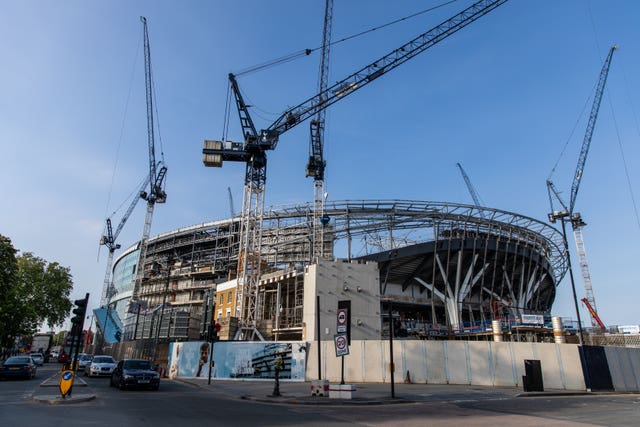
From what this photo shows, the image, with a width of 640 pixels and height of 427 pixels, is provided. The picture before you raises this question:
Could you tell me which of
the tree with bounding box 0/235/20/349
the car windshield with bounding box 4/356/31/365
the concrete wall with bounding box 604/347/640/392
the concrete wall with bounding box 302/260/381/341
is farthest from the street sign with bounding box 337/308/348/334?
the tree with bounding box 0/235/20/349

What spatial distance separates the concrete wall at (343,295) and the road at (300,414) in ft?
72.0

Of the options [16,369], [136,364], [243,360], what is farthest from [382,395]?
[16,369]

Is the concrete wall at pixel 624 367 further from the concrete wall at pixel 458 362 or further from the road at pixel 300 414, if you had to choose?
the road at pixel 300 414

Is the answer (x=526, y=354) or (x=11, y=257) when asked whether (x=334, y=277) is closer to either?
(x=526, y=354)

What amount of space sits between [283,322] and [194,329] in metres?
10.3

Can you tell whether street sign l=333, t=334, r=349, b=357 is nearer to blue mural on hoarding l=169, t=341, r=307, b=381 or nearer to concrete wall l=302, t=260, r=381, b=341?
blue mural on hoarding l=169, t=341, r=307, b=381

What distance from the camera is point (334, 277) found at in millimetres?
41094

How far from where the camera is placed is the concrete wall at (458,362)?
25453mm

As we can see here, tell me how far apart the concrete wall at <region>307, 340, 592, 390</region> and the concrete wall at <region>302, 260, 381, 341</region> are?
35.9 feet

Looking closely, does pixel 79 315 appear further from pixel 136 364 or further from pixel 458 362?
pixel 458 362

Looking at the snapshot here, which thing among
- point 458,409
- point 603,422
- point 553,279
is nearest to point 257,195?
point 458,409

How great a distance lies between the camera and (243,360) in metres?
29.5

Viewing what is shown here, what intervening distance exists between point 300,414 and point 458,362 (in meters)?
16.1

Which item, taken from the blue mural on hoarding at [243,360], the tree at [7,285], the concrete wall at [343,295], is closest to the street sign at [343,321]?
the blue mural on hoarding at [243,360]
